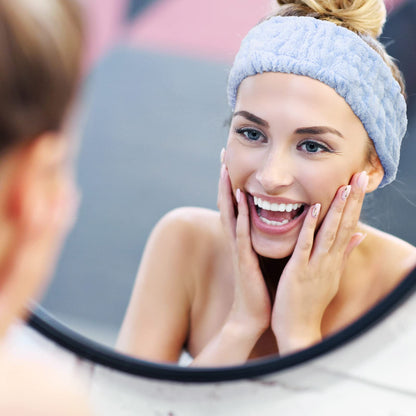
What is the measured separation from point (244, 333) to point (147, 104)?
0.24 metres

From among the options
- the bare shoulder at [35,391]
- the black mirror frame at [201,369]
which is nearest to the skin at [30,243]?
the bare shoulder at [35,391]

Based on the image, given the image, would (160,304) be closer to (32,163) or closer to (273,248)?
(273,248)

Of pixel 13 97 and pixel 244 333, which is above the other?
pixel 13 97

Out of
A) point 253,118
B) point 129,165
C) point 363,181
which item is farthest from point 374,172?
point 129,165

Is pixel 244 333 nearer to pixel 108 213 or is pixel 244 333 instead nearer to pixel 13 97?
pixel 108 213

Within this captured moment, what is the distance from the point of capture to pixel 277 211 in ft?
1.70

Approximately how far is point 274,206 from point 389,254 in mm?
105

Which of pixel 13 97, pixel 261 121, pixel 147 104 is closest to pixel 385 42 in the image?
pixel 261 121

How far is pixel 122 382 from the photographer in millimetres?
589

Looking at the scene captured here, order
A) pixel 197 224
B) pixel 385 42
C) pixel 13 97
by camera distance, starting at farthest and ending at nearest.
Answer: pixel 197 224 → pixel 385 42 → pixel 13 97

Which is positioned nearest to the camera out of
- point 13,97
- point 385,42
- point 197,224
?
point 13,97

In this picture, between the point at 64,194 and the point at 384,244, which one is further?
the point at 384,244

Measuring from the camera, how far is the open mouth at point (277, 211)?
20.1 inches

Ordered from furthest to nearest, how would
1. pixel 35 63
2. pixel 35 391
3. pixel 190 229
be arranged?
pixel 190 229, pixel 35 391, pixel 35 63
